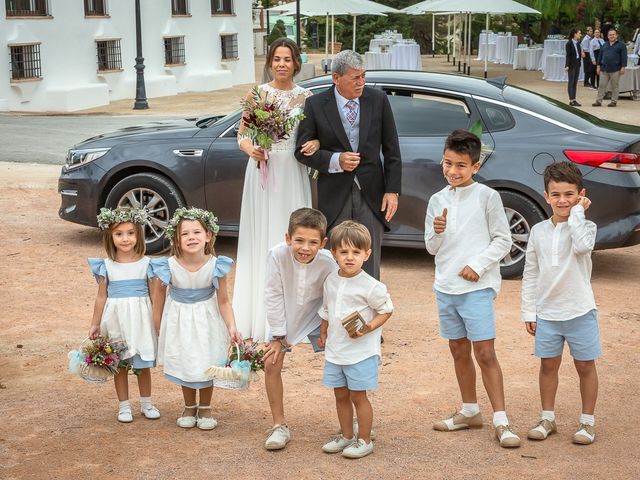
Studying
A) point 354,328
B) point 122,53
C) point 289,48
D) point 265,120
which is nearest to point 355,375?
point 354,328

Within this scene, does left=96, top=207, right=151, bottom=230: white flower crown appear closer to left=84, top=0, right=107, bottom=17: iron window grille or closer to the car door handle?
the car door handle

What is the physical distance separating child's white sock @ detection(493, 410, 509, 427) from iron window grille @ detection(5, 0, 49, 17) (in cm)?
2363

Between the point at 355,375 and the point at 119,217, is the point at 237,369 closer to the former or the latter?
the point at 355,375

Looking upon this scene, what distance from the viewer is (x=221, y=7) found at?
37125 mm

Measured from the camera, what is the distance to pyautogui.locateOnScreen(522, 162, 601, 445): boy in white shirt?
5.38 meters

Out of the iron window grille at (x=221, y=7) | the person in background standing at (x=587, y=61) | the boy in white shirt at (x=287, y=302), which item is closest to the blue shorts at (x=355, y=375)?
the boy in white shirt at (x=287, y=302)

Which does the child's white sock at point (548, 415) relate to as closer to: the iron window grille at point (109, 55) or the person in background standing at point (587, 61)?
the iron window grille at point (109, 55)

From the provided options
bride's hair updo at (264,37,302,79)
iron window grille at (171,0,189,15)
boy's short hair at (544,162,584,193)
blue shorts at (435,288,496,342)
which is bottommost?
blue shorts at (435,288,496,342)

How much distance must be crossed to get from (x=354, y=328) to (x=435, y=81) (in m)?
4.75

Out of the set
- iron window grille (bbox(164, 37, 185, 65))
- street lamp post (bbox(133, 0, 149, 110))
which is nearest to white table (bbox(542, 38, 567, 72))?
iron window grille (bbox(164, 37, 185, 65))

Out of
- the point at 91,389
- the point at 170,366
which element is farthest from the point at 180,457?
the point at 91,389

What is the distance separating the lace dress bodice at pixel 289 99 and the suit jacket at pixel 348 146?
192 millimetres

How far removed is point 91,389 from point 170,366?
0.96m

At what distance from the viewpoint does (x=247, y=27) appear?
38.4 m
